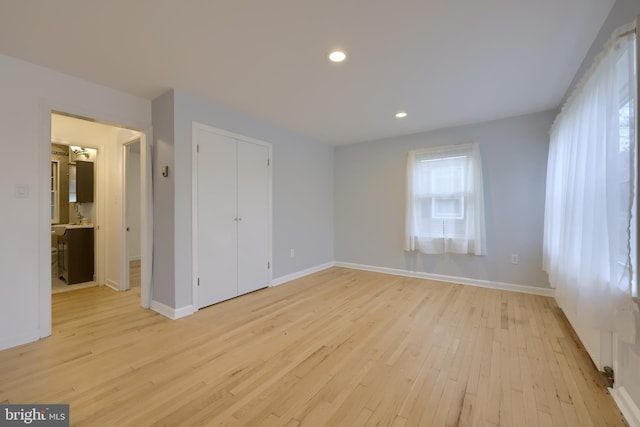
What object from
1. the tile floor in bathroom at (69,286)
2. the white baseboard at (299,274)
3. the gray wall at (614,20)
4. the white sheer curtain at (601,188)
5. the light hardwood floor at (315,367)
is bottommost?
the light hardwood floor at (315,367)

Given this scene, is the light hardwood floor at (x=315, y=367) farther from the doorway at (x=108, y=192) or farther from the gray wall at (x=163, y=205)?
the doorway at (x=108, y=192)

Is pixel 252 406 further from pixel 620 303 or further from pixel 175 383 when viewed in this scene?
pixel 620 303

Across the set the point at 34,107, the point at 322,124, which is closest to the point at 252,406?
the point at 34,107

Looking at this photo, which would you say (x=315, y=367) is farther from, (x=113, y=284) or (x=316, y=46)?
(x=113, y=284)

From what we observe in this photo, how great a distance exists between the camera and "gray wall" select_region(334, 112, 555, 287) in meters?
3.53

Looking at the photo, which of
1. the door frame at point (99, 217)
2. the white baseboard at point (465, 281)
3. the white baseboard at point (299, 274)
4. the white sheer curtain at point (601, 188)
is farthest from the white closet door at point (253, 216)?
the white sheer curtain at point (601, 188)

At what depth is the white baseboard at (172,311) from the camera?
2744mm

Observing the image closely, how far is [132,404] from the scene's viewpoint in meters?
1.51

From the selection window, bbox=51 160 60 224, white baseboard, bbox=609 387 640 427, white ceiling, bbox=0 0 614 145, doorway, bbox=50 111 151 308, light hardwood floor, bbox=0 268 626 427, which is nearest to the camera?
white baseboard, bbox=609 387 640 427

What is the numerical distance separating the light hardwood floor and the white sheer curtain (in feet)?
1.74

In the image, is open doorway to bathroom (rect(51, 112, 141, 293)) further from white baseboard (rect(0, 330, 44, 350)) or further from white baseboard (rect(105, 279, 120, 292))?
white baseboard (rect(0, 330, 44, 350))

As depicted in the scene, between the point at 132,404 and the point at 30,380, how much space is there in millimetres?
855

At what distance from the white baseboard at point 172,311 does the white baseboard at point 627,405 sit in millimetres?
3402

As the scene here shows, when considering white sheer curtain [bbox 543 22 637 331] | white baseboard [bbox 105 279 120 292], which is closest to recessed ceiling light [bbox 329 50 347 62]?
white sheer curtain [bbox 543 22 637 331]
